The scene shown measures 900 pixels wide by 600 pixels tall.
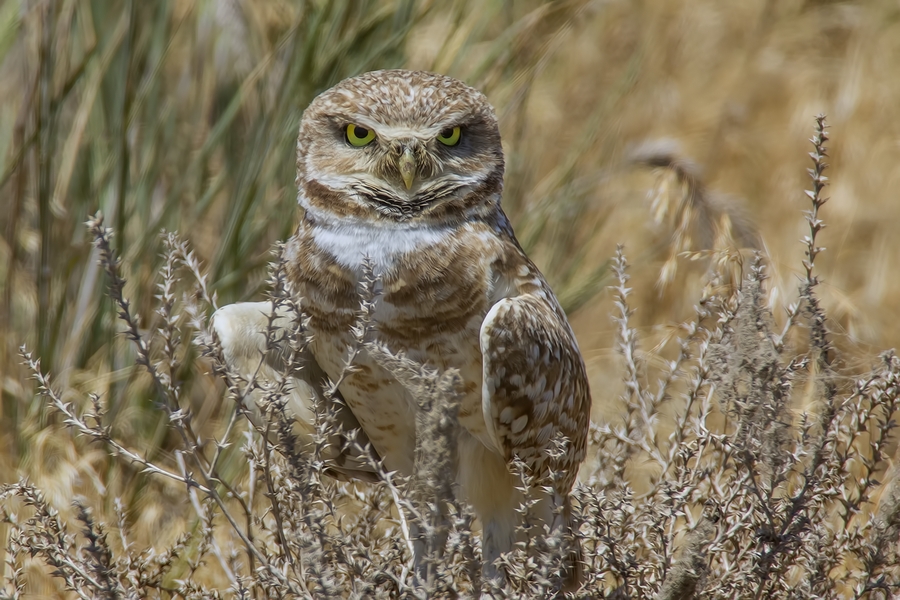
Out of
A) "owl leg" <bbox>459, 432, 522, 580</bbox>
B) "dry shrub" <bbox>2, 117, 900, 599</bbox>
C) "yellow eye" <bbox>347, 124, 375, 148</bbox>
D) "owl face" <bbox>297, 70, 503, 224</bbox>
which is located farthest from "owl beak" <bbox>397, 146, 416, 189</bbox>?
"owl leg" <bbox>459, 432, 522, 580</bbox>

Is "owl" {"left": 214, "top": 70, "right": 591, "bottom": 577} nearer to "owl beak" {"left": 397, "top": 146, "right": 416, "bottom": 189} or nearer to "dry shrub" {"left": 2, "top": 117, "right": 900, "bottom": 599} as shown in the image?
"owl beak" {"left": 397, "top": 146, "right": 416, "bottom": 189}

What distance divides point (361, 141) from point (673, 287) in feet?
8.01

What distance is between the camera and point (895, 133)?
506 cm

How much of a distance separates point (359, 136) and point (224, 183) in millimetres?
1147

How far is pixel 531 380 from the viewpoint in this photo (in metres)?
2.16

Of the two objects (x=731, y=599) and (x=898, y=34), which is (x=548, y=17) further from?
(x=898, y=34)

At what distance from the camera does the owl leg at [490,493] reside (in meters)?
2.36

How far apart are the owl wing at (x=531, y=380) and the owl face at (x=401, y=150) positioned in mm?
296

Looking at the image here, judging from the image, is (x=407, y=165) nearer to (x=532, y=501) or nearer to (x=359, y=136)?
(x=359, y=136)

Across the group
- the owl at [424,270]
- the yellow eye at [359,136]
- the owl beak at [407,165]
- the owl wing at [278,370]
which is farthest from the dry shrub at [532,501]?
the yellow eye at [359,136]

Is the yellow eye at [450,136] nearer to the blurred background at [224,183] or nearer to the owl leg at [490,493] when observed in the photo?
the blurred background at [224,183]

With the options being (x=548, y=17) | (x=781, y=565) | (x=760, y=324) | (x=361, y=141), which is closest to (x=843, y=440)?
(x=781, y=565)

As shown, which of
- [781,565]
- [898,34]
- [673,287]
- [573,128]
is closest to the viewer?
[781,565]

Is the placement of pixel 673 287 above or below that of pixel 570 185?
below
